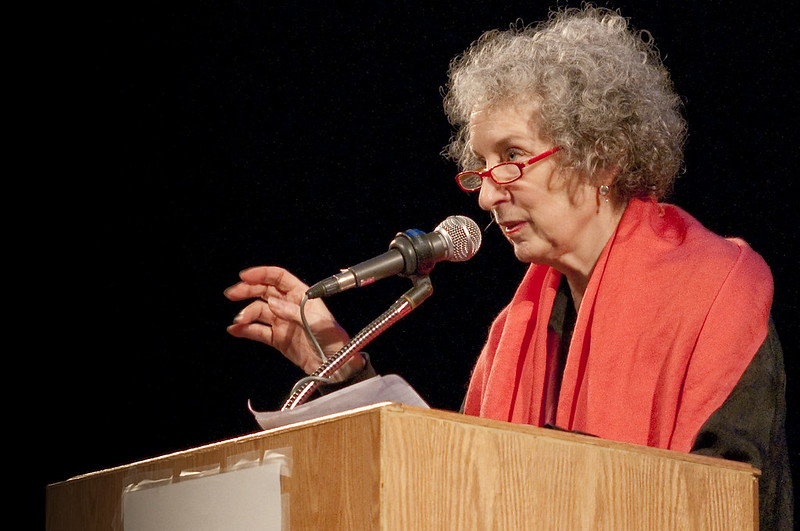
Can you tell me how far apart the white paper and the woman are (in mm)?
622

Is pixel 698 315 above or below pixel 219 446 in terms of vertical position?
above

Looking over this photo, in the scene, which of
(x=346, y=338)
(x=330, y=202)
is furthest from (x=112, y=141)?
(x=346, y=338)

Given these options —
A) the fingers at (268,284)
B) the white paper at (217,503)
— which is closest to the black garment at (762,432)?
the white paper at (217,503)

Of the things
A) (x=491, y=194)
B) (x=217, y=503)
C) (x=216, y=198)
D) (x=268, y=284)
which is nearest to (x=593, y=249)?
(x=491, y=194)

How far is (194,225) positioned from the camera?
128 inches

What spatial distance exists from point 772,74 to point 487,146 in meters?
0.96

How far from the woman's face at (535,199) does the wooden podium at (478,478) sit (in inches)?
30.1

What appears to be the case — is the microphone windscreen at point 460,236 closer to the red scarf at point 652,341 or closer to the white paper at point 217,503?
the red scarf at point 652,341

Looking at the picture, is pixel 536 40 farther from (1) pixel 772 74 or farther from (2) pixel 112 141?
(2) pixel 112 141

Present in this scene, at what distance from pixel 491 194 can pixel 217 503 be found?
972mm

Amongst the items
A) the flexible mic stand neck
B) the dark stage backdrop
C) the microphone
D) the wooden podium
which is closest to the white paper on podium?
the wooden podium

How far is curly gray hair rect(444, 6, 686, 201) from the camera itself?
1.94 meters

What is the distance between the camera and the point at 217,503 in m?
1.18

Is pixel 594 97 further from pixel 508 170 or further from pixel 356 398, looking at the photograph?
pixel 356 398
